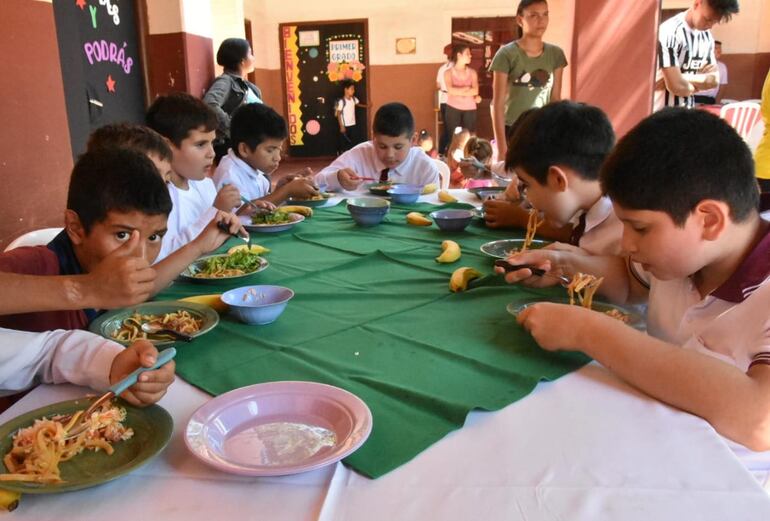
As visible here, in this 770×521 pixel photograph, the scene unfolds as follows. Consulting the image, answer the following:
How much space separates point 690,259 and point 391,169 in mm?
2675

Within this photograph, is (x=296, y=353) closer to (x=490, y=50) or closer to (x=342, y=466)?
(x=342, y=466)

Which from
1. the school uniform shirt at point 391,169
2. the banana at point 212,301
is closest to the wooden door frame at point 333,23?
the school uniform shirt at point 391,169

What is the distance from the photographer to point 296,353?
4.04 ft

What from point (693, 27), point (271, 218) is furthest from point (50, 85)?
point (693, 27)

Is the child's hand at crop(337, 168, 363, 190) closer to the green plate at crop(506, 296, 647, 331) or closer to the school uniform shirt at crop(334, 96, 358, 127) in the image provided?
the green plate at crop(506, 296, 647, 331)

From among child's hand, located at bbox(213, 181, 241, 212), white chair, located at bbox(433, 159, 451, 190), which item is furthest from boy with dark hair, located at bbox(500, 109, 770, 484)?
white chair, located at bbox(433, 159, 451, 190)

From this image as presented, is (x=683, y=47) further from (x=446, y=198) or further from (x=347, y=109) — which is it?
(x=347, y=109)

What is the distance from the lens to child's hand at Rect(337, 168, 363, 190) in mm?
3340

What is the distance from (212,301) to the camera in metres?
1.49

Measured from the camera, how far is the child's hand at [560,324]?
1140 mm

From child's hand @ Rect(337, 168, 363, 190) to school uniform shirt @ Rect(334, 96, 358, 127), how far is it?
7.01 metres

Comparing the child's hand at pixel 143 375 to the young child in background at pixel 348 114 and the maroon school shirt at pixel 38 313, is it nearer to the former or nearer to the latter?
the maroon school shirt at pixel 38 313

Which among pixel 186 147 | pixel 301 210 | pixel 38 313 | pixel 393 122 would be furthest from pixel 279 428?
pixel 393 122

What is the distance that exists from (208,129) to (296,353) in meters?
1.86
